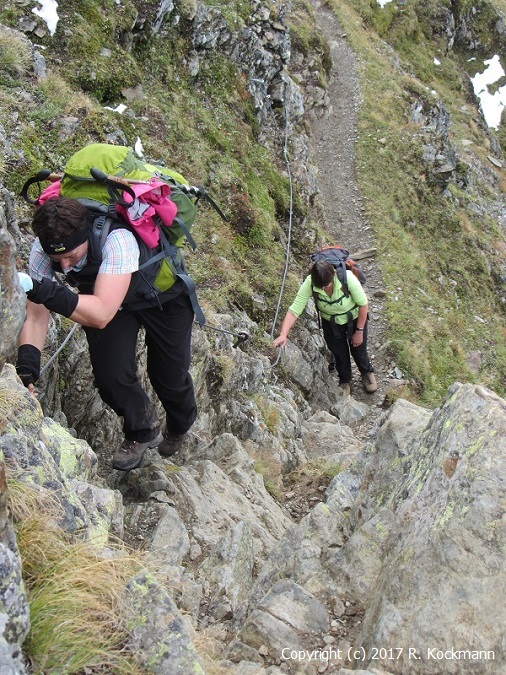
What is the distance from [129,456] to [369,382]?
8.93m

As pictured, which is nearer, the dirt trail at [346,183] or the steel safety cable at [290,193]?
the steel safety cable at [290,193]

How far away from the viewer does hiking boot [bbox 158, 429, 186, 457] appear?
7.16 m

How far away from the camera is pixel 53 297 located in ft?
15.1

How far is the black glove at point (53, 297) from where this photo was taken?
4590mm

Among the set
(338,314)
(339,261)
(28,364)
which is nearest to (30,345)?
(28,364)

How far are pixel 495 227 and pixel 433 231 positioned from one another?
20.8ft

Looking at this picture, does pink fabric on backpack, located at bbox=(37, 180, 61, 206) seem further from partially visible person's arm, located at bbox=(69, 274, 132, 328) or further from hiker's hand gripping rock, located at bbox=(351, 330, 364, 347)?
hiker's hand gripping rock, located at bbox=(351, 330, 364, 347)

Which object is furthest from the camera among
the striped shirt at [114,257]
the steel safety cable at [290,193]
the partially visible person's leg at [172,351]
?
the steel safety cable at [290,193]

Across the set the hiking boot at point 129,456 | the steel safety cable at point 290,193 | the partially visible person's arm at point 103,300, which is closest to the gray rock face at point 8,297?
the partially visible person's arm at point 103,300

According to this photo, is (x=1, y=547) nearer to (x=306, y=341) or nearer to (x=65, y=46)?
(x=306, y=341)

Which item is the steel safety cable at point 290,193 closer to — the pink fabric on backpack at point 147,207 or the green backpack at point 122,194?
the green backpack at point 122,194

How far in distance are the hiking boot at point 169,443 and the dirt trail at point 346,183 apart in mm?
8187

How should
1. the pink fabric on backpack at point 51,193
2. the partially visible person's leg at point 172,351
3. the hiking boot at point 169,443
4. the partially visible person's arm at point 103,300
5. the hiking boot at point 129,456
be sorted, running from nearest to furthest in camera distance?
the partially visible person's arm at point 103,300 < the pink fabric on backpack at point 51,193 < the partially visible person's leg at point 172,351 < the hiking boot at point 129,456 < the hiking boot at point 169,443

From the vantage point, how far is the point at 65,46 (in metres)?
13.6
